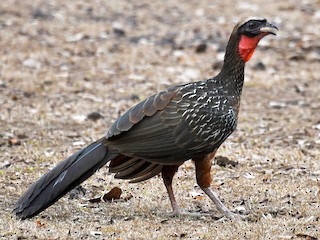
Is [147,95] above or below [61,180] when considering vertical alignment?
below

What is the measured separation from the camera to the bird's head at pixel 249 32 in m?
6.68

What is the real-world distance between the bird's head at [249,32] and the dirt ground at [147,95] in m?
1.22

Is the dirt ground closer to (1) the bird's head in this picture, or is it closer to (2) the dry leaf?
(2) the dry leaf

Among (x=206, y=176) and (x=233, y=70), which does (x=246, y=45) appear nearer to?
(x=233, y=70)

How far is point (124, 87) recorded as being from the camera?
1164 centimetres

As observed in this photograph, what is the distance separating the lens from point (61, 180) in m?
6.08

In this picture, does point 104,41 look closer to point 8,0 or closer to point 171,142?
point 8,0

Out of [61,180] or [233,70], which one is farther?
[233,70]

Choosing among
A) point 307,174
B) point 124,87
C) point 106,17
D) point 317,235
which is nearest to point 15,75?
point 124,87

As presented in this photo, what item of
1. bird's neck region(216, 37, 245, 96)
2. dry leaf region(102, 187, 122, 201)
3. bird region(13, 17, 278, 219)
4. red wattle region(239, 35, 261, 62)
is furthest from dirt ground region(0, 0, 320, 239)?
red wattle region(239, 35, 261, 62)

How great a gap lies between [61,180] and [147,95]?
17.3ft

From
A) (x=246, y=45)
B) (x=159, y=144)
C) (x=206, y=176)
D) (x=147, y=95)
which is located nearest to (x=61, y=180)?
(x=159, y=144)

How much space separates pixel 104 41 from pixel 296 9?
13.4 feet

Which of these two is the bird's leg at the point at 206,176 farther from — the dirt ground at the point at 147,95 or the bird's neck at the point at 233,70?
the bird's neck at the point at 233,70
